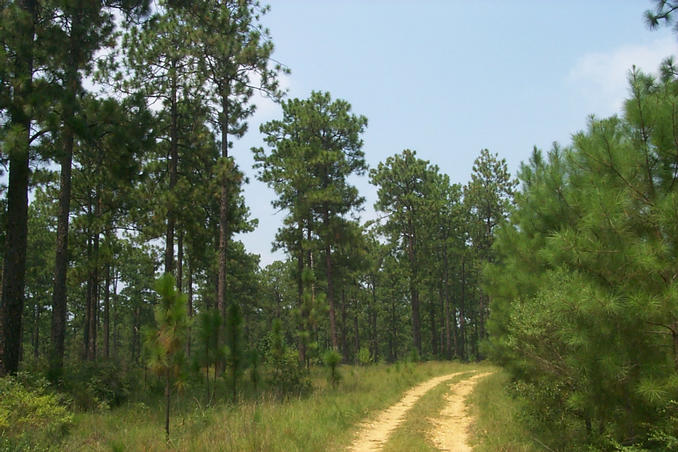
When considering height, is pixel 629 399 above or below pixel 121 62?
below

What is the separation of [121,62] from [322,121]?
1148cm

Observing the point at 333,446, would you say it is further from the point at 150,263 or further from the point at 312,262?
the point at 150,263

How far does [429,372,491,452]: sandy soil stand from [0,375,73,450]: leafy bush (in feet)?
21.9

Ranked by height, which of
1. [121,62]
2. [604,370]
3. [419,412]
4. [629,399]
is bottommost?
[419,412]

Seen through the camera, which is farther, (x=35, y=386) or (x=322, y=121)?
(x=322, y=121)

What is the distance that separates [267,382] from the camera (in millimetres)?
14406

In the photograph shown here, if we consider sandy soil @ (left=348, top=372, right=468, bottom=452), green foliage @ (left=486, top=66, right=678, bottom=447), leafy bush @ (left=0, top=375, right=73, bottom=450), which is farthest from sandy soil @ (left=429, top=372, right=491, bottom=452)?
leafy bush @ (left=0, top=375, right=73, bottom=450)

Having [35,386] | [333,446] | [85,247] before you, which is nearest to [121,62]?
[85,247]

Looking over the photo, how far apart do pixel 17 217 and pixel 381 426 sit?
10.1 meters

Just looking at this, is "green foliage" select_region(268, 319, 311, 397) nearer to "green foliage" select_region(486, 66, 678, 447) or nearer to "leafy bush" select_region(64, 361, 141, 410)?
"leafy bush" select_region(64, 361, 141, 410)

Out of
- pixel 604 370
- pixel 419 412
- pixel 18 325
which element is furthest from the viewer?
pixel 419 412

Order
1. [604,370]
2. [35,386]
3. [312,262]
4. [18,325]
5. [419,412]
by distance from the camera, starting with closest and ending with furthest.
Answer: [604,370] < [35,386] < [18,325] < [419,412] < [312,262]

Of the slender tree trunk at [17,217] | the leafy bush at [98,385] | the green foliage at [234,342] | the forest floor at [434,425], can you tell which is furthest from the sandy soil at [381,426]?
the slender tree trunk at [17,217]

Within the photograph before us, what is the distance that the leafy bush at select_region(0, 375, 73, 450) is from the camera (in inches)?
293
